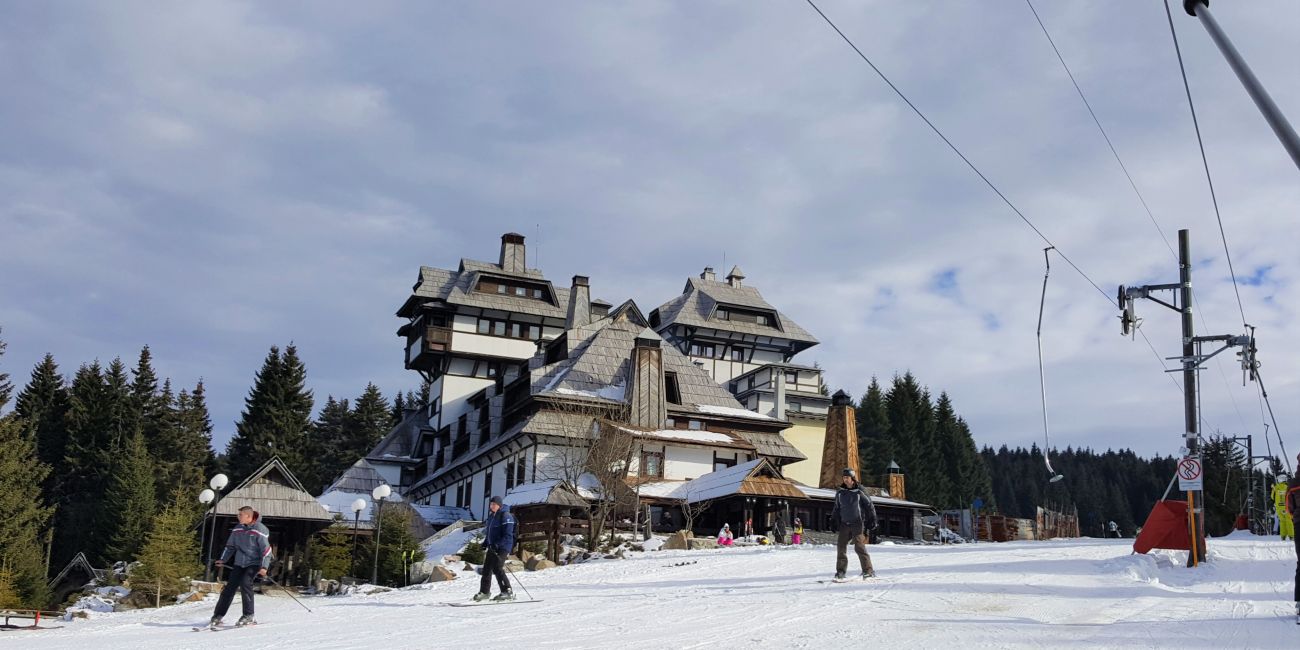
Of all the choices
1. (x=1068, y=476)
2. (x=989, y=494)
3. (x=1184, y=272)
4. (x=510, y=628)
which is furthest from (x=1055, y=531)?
(x=1068, y=476)

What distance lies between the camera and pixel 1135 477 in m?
126

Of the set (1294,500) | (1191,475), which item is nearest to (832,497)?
(1191,475)

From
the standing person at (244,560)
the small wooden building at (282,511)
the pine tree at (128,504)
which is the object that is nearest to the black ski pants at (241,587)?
the standing person at (244,560)

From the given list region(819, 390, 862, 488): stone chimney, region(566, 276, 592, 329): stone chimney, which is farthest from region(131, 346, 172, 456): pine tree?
region(819, 390, 862, 488): stone chimney

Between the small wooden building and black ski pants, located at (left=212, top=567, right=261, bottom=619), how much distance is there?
2123cm

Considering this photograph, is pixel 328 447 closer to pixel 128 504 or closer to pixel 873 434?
pixel 128 504

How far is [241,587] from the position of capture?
48.3 feet

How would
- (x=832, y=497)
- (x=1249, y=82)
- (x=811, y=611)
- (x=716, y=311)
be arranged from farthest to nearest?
(x=716, y=311)
(x=832, y=497)
(x=811, y=611)
(x=1249, y=82)

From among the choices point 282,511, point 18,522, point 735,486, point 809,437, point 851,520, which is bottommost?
point 18,522

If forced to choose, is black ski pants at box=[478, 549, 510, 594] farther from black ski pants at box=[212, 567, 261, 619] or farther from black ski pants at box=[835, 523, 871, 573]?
black ski pants at box=[835, 523, 871, 573]

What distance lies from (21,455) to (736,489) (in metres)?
30.0

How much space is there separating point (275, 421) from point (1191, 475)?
203ft

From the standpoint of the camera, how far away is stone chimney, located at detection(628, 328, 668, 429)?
149 feet

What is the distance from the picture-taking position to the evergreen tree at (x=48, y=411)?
6222cm
